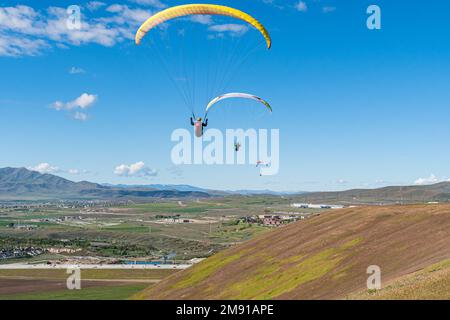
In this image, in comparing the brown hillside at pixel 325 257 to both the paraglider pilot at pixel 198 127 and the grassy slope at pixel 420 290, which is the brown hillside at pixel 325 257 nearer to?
the grassy slope at pixel 420 290

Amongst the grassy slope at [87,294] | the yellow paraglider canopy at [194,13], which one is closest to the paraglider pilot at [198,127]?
the yellow paraglider canopy at [194,13]

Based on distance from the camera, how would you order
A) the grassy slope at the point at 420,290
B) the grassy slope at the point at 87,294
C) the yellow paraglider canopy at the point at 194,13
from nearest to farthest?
the grassy slope at the point at 420,290, the yellow paraglider canopy at the point at 194,13, the grassy slope at the point at 87,294

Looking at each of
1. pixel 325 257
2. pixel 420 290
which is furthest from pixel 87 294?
pixel 420 290

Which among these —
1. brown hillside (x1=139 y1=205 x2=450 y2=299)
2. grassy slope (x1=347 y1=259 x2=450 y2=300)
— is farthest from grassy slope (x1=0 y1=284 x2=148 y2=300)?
grassy slope (x1=347 y1=259 x2=450 y2=300)

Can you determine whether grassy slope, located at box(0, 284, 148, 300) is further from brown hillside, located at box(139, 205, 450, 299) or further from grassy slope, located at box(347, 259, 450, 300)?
grassy slope, located at box(347, 259, 450, 300)

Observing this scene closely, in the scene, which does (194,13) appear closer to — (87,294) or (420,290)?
(420,290)

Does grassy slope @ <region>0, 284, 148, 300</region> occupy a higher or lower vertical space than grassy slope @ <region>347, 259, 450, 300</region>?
lower
